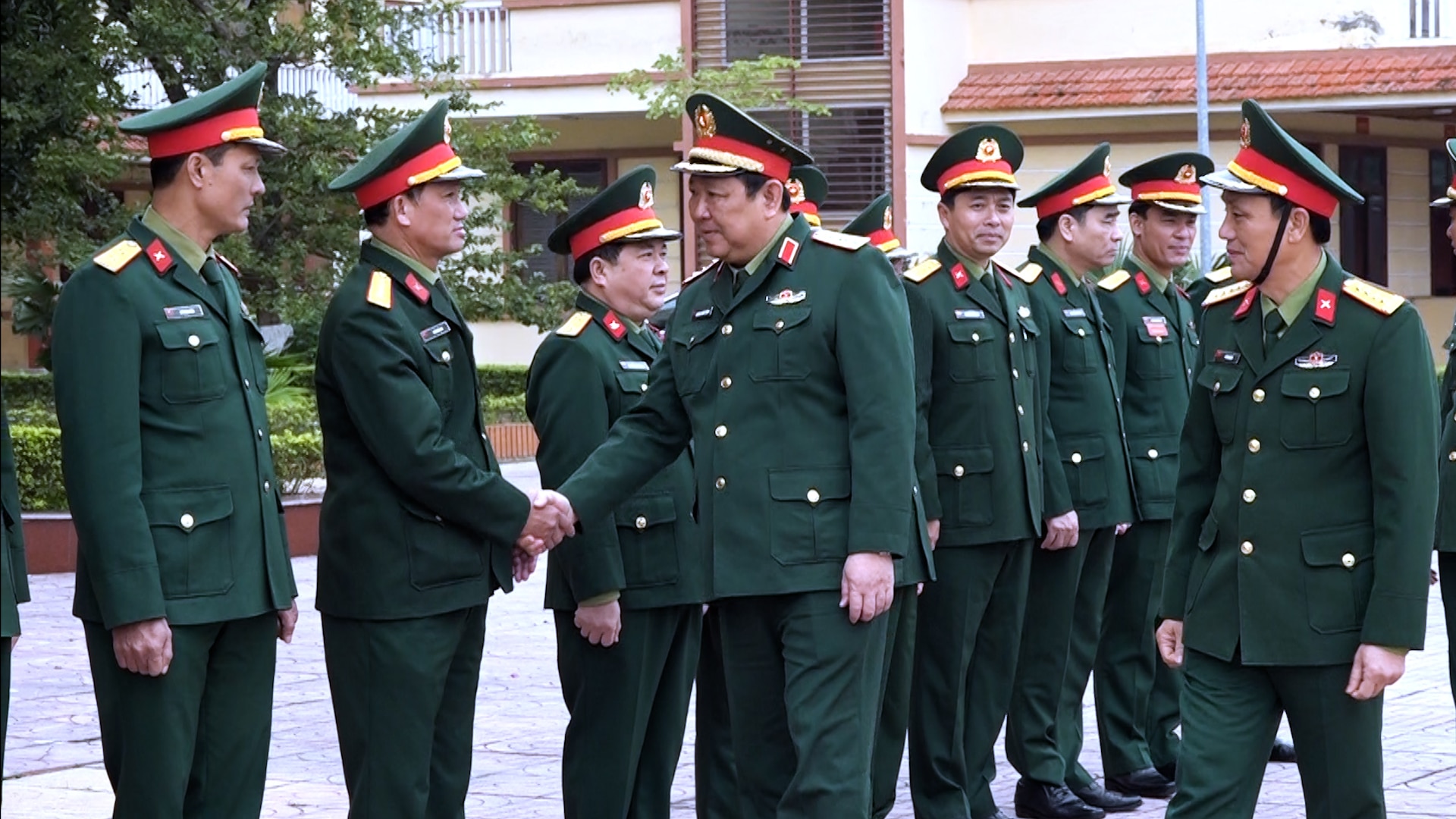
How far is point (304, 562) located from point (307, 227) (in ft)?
14.5

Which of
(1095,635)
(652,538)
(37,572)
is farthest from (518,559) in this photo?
(37,572)

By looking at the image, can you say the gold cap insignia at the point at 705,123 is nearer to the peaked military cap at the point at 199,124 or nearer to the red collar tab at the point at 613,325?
the red collar tab at the point at 613,325

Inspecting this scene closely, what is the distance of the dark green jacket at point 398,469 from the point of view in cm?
562

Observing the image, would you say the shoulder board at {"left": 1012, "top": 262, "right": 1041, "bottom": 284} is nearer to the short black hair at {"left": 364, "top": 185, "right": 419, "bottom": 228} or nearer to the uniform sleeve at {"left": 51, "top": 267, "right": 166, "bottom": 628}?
the short black hair at {"left": 364, "top": 185, "right": 419, "bottom": 228}

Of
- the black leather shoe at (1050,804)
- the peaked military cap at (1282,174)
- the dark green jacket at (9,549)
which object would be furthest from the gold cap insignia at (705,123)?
the black leather shoe at (1050,804)

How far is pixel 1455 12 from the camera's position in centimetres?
2408

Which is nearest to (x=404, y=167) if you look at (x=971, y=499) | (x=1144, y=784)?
(x=971, y=499)

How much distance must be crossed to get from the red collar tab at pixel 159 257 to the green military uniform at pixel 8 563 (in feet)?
1.87

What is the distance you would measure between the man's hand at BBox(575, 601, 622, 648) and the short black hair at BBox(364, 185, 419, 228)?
48.3 inches

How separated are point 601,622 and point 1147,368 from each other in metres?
3.07

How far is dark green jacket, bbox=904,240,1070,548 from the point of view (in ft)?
24.2

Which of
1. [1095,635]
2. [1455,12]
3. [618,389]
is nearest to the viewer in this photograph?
[618,389]

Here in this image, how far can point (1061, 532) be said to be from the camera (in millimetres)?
7691

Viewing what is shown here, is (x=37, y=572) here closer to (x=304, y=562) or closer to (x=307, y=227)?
(x=304, y=562)
